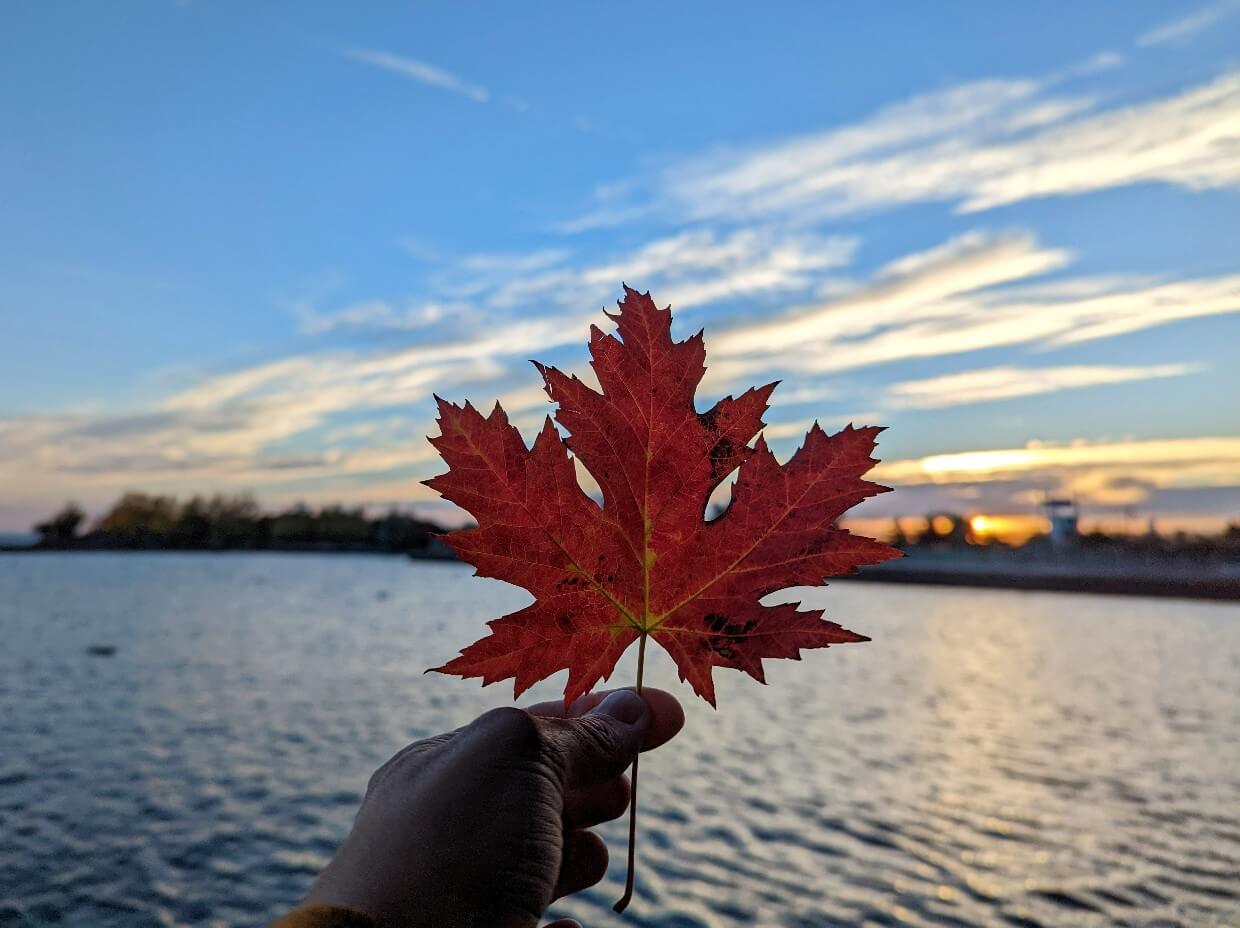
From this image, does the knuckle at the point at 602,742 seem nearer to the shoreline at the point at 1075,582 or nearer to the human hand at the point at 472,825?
the human hand at the point at 472,825

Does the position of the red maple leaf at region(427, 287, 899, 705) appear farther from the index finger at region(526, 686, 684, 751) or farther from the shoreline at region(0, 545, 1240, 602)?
the shoreline at region(0, 545, 1240, 602)

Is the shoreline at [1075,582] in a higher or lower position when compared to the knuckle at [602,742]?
lower

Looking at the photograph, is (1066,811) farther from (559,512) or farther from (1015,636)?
(1015,636)

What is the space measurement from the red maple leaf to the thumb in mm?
235

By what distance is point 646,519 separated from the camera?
1.43m

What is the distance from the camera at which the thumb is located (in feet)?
5.43

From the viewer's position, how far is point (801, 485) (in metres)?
1.35

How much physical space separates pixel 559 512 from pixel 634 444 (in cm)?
17

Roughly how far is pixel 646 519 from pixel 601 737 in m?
0.55

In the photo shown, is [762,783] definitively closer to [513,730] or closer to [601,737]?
[601,737]

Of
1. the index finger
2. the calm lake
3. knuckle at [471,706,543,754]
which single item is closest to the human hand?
knuckle at [471,706,543,754]

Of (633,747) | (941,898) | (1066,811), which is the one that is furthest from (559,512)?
(1066,811)

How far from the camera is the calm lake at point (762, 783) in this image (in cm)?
1134

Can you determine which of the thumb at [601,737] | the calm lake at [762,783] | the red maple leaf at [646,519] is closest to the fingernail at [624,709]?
the thumb at [601,737]
